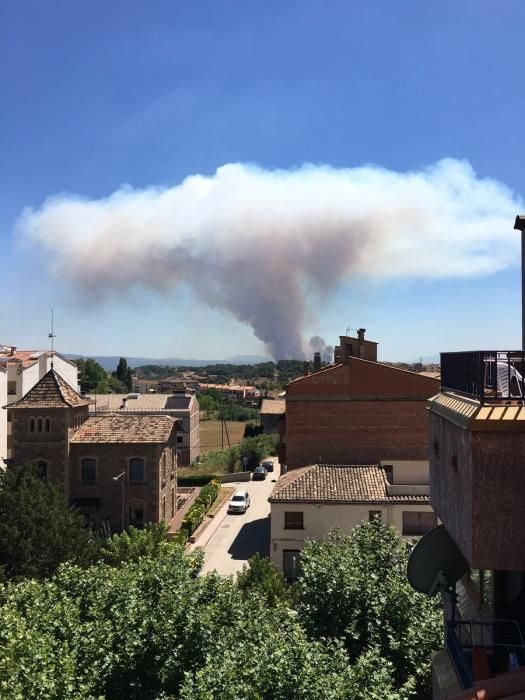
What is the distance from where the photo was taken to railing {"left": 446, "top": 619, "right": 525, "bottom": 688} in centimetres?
619

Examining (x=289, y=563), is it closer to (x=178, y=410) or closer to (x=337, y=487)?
(x=337, y=487)

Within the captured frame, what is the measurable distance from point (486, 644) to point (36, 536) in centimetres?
2062

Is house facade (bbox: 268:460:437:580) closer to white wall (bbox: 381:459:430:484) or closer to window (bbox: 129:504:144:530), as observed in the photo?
white wall (bbox: 381:459:430:484)

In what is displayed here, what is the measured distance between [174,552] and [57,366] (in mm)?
42905

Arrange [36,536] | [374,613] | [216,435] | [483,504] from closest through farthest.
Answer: [483,504], [374,613], [36,536], [216,435]

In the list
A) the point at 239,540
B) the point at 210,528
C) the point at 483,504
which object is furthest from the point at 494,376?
the point at 210,528

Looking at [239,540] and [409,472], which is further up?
[409,472]

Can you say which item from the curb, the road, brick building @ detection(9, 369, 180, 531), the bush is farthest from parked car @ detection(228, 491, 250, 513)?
brick building @ detection(9, 369, 180, 531)

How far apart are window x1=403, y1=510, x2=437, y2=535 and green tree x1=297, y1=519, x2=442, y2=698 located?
1466 cm

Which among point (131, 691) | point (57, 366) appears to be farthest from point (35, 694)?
point (57, 366)

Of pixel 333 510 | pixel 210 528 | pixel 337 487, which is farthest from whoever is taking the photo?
pixel 210 528

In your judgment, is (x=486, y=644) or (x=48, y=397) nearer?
(x=486, y=644)

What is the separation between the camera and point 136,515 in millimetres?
36000

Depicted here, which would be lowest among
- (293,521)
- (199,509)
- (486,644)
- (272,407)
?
(199,509)
